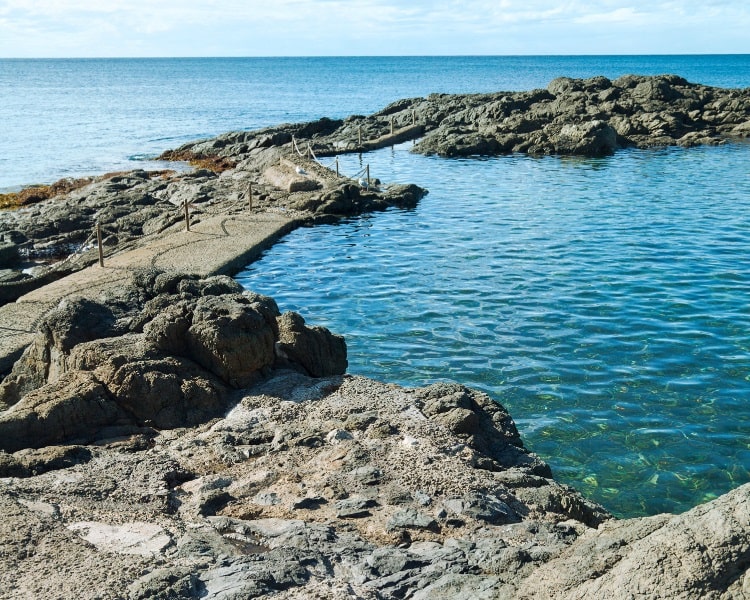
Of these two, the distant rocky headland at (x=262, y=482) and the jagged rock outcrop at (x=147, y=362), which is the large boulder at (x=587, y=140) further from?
the jagged rock outcrop at (x=147, y=362)

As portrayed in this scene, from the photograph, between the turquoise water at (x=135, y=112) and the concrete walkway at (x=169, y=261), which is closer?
the concrete walkway at (x=169, y=261)

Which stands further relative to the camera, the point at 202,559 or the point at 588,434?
the point at 588,434

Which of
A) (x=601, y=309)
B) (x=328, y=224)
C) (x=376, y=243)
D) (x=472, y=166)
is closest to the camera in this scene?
(x=601, y=309)

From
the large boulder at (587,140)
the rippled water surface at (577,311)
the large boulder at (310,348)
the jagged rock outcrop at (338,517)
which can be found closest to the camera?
the jagged rock outcrop at (338,517)

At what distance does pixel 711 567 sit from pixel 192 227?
21.2 meters

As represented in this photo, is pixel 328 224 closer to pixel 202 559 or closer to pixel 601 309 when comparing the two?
pixel 601 309

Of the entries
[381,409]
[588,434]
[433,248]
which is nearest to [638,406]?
[588,434]

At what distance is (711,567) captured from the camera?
15.4ft

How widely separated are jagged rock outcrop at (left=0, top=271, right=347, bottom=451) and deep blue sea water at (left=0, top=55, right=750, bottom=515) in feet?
8.84

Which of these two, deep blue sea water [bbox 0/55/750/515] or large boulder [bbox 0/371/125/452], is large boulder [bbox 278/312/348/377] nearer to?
deep blue sea water [bbox 0/55/750/515]

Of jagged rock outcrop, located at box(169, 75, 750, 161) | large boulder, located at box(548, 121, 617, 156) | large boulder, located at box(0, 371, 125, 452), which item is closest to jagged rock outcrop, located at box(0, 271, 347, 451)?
large boulder, located at box(0, 371, 125, 452)

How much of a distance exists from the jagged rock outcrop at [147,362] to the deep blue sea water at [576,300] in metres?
2.69

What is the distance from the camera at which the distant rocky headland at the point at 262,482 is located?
5.68 metres

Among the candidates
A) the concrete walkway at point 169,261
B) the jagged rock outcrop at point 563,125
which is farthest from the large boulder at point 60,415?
the jagged rock outcrop at point 563,125
